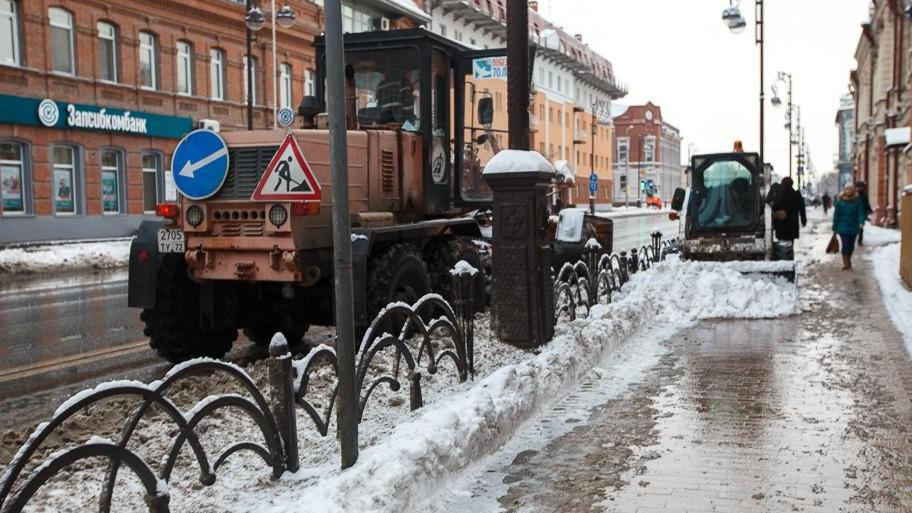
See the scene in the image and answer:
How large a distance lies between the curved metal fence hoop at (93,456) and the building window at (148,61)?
87.1 feet

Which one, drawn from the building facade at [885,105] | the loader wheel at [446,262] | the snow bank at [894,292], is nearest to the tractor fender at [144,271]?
the loader wheel at [446,262]

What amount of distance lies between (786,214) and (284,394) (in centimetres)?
1468

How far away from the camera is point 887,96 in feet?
103

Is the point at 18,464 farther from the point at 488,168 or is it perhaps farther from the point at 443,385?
the point at 488,168

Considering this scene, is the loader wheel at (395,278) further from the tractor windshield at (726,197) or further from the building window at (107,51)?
the building window at (107,51)

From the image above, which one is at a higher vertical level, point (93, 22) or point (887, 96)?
point (93, 22)

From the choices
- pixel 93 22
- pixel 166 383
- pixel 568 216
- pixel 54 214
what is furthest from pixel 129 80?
pixel 166 383

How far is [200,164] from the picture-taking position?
297 inches

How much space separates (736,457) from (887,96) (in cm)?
3053

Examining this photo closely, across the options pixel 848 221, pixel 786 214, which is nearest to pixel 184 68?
pixel 786 214

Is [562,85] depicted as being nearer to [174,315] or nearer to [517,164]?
[517,164]

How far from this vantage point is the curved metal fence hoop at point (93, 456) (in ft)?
10.0

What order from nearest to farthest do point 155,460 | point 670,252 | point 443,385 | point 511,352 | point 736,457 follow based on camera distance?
1. point 155,460
2. point 736,457
3. point 443,385
4. point 511,352
5. point 670,252

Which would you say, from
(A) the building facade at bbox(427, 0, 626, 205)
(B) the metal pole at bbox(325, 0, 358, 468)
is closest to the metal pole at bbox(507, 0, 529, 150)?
(B) the metal pole at bbox(325, 0, 358, 468)
